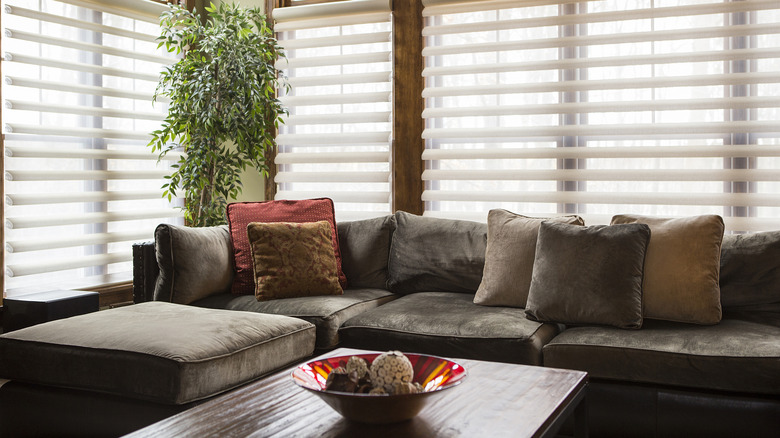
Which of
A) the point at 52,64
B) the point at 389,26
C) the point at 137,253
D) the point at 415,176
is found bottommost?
the point at 137,253

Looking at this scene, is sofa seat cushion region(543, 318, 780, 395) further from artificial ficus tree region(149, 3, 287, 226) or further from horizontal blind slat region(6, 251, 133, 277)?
horizontal blind slat region(6, 251, 133, 277)

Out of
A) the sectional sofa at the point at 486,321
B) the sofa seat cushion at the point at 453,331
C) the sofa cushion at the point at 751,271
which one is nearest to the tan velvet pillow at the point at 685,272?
the sectional sofa at the point at 486,321

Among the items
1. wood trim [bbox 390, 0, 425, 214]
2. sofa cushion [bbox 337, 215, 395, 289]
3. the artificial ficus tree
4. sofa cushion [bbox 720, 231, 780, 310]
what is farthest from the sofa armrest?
sofa cushion [bbox 720, 231, 780, 310]

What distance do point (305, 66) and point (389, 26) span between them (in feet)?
1.98

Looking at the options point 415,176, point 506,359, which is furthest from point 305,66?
point 506,359

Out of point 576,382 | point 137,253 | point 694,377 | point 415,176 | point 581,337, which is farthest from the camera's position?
point 415,176

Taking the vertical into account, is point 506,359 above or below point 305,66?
below

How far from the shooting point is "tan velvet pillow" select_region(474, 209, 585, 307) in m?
3.24

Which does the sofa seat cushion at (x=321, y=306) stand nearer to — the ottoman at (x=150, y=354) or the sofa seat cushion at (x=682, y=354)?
the ottoman at (x=150, y=354)

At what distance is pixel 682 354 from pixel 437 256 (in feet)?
4.78

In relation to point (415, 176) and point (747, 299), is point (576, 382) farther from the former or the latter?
point (415, 176)

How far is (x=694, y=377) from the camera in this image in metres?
2.47

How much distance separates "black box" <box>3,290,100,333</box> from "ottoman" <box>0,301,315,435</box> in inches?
18.4

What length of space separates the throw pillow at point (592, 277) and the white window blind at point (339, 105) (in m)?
1.55
